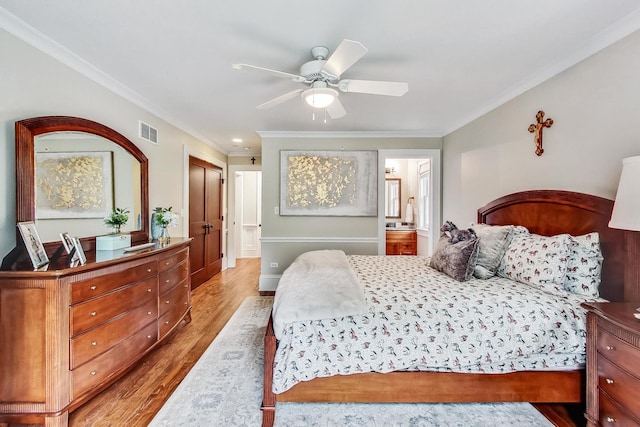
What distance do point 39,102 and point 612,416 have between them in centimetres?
388

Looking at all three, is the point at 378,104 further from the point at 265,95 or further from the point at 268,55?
the point at 268,55

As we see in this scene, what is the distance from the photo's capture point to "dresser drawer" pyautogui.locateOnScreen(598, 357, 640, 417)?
4.13 feet

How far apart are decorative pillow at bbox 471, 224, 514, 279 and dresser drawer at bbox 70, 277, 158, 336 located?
2.69m

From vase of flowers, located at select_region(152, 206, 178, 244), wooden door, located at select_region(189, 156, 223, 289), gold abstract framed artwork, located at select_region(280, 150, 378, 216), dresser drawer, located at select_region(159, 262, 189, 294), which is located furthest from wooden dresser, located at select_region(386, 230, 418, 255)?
vase of flowers, located at select_region(152, 206, 178, 244)

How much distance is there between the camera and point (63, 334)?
1592 mm

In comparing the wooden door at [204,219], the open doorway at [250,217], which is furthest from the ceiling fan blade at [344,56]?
the open doorway at [250,217]

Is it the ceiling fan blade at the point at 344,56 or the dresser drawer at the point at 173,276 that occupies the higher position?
the ceiling fan blade at the point at 344,56

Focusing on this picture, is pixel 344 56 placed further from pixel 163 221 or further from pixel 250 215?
pixel 250 215

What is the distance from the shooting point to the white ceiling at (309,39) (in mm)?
1609

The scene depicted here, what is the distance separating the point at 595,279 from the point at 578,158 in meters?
0.88

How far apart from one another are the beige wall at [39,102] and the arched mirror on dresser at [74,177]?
0.07 m

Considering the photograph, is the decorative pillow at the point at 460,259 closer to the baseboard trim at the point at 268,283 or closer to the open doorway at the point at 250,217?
the baseboard trim at the point at 268,283

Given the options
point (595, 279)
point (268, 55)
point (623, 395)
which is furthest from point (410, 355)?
point (268, 55)

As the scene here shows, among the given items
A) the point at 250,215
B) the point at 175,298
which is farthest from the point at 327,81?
the point at 250,215
